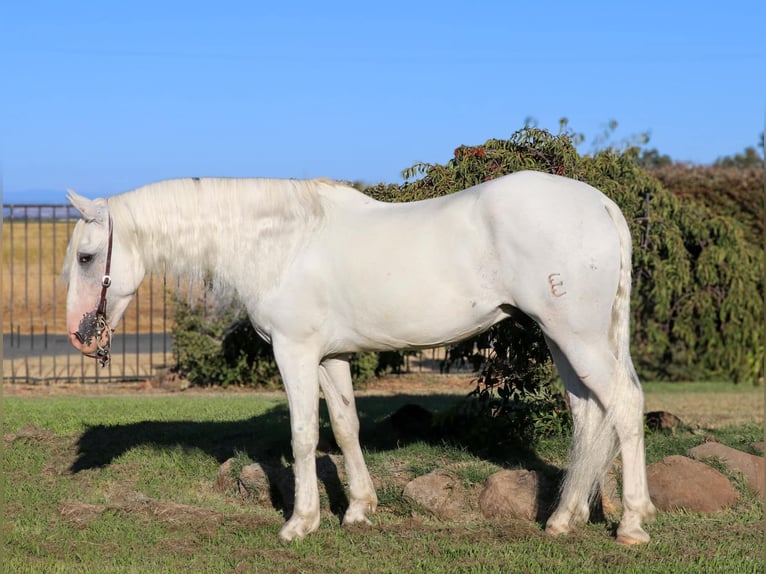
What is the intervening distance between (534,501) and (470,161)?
252 cm

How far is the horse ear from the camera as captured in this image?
514 centimetres

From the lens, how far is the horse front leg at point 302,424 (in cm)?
505

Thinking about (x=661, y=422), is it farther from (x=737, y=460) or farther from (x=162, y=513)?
(x=162, y=513)

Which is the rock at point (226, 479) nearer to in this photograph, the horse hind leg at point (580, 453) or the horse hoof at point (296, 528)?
the horse hoof at point (296, 528)

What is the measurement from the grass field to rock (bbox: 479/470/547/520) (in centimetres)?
12

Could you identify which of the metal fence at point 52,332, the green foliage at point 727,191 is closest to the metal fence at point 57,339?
the metal fence at point 52,332

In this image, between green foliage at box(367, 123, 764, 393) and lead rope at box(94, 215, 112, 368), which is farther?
green foliage at box(367, 123, 764, 393)

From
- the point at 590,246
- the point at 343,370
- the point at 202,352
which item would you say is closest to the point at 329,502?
the point at 343,370

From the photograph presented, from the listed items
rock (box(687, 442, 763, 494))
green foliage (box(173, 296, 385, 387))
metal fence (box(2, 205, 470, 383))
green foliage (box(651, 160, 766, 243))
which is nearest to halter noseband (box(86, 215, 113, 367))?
metal fence (box(2, 205, 470, 383))

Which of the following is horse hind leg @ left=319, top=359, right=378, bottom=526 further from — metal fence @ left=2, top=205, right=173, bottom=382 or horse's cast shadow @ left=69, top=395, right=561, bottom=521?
metal fence @ left=2, top=205, right=173, bottom=382

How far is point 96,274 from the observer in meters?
5.27

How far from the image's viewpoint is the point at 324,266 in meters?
5.09

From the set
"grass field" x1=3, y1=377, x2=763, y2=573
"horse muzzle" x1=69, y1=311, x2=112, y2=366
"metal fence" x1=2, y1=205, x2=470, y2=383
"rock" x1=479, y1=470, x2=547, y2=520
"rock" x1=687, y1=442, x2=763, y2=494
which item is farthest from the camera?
"metal fence" x1=2, y1=205, x2=470, y2=383

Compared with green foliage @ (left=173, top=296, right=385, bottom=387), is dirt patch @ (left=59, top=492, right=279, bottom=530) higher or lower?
lower
